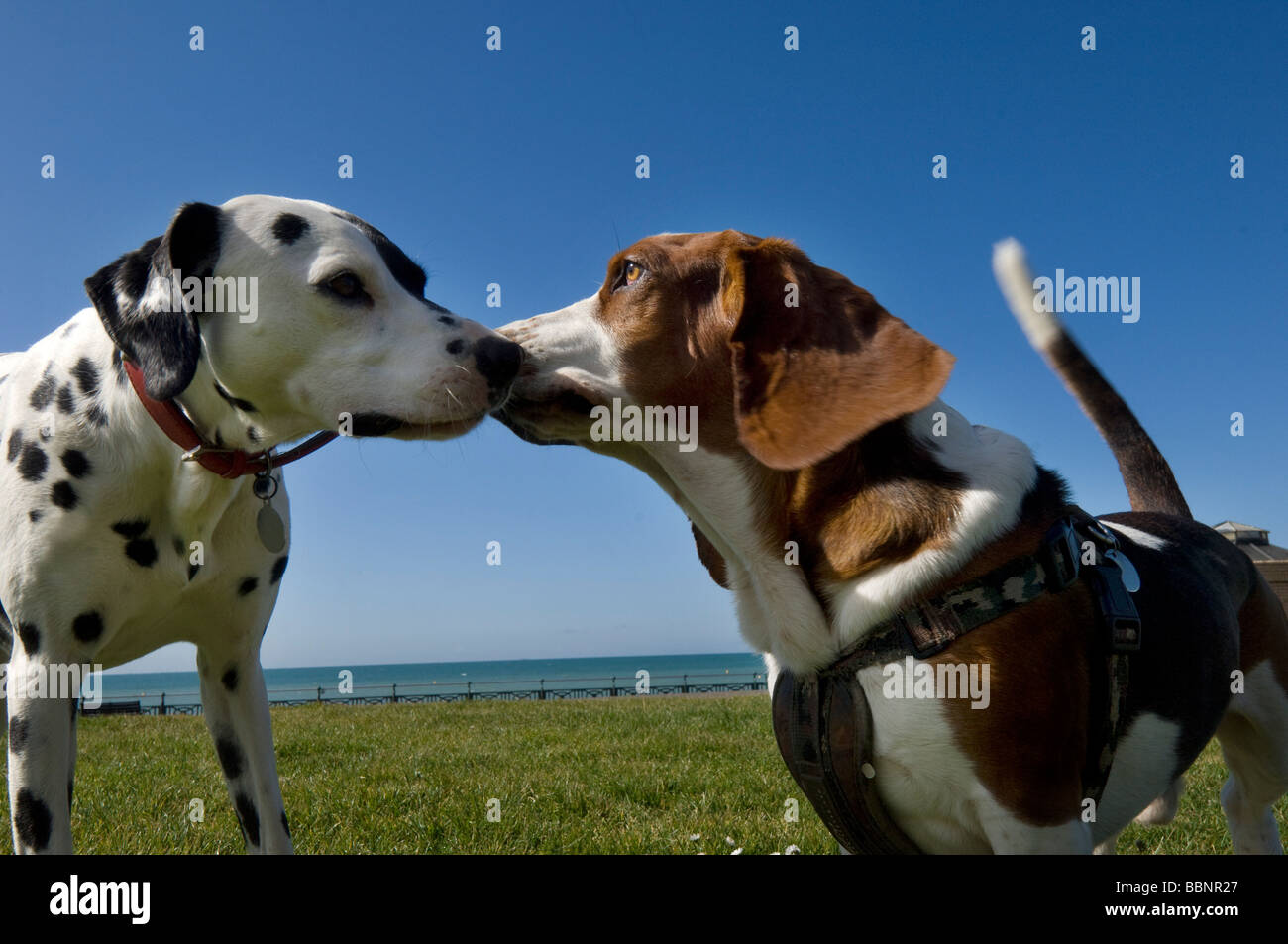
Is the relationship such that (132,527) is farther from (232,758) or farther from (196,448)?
(232,758)

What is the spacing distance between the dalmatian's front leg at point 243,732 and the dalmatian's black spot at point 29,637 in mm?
723

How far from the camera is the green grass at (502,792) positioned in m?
5.26

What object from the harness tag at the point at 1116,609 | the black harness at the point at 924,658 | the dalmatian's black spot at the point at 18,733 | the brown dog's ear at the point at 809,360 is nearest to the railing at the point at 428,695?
the dalmatian's black spot at the point at 18,733

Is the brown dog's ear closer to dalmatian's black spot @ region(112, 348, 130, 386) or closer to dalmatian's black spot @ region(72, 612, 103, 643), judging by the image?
dalmatian's black spot @ region(112, 348, 130, 386)

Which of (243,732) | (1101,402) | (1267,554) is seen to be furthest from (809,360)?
(1267,554)

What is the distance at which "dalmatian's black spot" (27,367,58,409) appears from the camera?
12.1ft

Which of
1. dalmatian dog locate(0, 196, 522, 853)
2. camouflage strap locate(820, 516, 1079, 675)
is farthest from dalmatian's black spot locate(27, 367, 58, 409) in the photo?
camouflage strap locate(820, 516, 1079, 675)

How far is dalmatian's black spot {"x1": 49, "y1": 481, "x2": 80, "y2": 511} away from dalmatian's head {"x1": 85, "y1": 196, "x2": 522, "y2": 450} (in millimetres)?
563

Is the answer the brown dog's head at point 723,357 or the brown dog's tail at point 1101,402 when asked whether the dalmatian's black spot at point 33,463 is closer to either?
the brown dog's head at point 723,357

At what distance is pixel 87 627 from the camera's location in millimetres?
3471

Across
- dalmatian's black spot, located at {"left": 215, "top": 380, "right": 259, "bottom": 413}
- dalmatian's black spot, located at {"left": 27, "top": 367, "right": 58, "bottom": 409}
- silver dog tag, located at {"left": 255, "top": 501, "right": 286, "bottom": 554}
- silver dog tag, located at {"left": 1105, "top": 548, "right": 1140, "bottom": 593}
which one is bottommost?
silver dog tag, located at {"left": 1105, "top": 548, "right": 1140, "bottom": 593}
